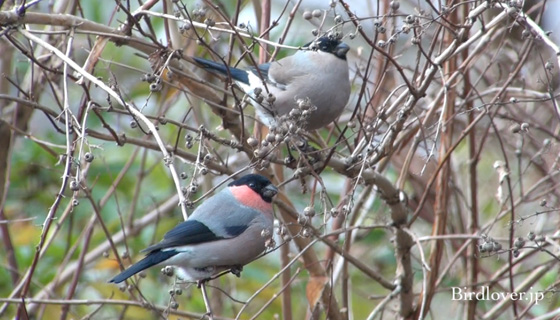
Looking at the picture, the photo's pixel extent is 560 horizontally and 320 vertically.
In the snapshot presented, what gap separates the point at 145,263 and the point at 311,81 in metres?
1.15

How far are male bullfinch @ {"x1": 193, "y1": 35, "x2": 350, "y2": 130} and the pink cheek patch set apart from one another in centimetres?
32

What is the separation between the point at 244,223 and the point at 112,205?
1493 millimetres

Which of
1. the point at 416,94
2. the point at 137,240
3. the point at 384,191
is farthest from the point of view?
the point at 137,240

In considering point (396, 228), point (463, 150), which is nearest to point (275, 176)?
point (396, 228)

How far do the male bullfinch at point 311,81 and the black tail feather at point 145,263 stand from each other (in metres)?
0.73

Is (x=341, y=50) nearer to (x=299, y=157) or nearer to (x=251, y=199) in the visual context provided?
(x=251, y=199)

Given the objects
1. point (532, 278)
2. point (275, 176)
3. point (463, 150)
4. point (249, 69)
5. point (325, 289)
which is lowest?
point (325, 289)

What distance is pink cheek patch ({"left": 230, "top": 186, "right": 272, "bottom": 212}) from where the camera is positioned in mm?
3137

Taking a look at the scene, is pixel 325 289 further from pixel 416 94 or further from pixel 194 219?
pixel 416 94

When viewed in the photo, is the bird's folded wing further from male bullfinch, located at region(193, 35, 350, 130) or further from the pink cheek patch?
male bullfinch, located at region(193, 35, 350, 130)

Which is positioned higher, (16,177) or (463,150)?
(463,150)

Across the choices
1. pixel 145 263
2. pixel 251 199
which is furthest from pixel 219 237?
pixel 145 263

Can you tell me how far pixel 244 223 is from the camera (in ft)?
10.0

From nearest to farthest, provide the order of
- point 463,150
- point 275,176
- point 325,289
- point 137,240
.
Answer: point 325,289 → point 275,176 → point 137,240 → point 463,150
